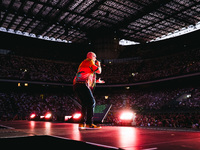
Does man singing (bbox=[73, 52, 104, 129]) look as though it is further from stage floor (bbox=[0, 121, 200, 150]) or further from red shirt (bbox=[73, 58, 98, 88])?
stage floor (bbox=[0, 121, 200, 150])

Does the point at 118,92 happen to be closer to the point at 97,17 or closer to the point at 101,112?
the point at 97,17

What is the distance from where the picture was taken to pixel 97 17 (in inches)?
1004

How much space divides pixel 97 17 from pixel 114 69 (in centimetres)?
1193

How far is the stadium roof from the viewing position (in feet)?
71.2

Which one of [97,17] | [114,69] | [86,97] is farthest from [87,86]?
[114,69]

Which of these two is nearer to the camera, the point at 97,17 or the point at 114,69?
the point at 97,17

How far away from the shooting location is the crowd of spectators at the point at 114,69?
2680 cm

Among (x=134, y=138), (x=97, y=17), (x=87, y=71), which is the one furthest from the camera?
(x=97, y=17)

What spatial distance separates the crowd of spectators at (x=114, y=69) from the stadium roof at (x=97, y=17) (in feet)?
14.2

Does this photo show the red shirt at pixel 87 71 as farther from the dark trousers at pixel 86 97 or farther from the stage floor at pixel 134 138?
the stage floor at pixel 134 138

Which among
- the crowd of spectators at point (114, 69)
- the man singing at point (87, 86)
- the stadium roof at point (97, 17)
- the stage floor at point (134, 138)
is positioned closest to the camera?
the stage floor at point (134, 138)

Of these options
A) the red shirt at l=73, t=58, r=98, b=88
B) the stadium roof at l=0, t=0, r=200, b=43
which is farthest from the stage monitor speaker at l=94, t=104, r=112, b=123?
the stadium roof at l=0, t=0, r=200, b=43

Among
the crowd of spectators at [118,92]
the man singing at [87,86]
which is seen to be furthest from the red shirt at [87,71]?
the crowd of spectators at [118,92]

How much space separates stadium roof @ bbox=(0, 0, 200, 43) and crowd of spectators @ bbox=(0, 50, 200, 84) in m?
4.33
